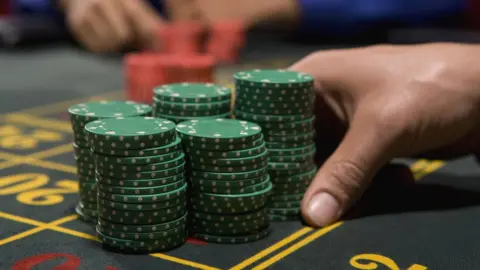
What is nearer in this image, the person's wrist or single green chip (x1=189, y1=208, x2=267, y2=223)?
single green chip (x1=189, y1=208, x2=267, y2=223)

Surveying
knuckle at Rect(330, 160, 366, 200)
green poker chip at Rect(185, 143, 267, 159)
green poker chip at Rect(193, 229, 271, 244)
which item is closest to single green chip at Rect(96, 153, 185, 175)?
green poker chip at Rect(185, 143, 267, 159)

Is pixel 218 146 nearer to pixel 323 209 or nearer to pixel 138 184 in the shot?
pixel 138 184

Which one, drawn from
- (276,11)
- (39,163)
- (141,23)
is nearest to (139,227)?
(39,163)

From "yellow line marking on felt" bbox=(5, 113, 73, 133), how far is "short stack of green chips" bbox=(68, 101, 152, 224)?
5.82 feet

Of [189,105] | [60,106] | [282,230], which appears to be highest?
[189,105]

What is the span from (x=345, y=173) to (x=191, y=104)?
0.66 m

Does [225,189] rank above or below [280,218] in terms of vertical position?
above

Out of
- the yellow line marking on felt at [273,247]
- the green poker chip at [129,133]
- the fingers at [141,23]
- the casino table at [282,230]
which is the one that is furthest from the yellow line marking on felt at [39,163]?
the fingers at [141,23]

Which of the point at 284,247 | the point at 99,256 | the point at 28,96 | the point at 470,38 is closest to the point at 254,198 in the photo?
the point at 284,247

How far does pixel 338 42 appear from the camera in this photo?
9852 mm

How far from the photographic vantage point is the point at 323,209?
2750mm

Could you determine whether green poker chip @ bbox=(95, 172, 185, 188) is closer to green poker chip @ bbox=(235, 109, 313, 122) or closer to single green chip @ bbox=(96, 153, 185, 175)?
single green chip @ bbox=(96, 153, 185, 175)

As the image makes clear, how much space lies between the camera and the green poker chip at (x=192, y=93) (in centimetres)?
279

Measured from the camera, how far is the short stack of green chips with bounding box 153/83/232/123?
2787mm
